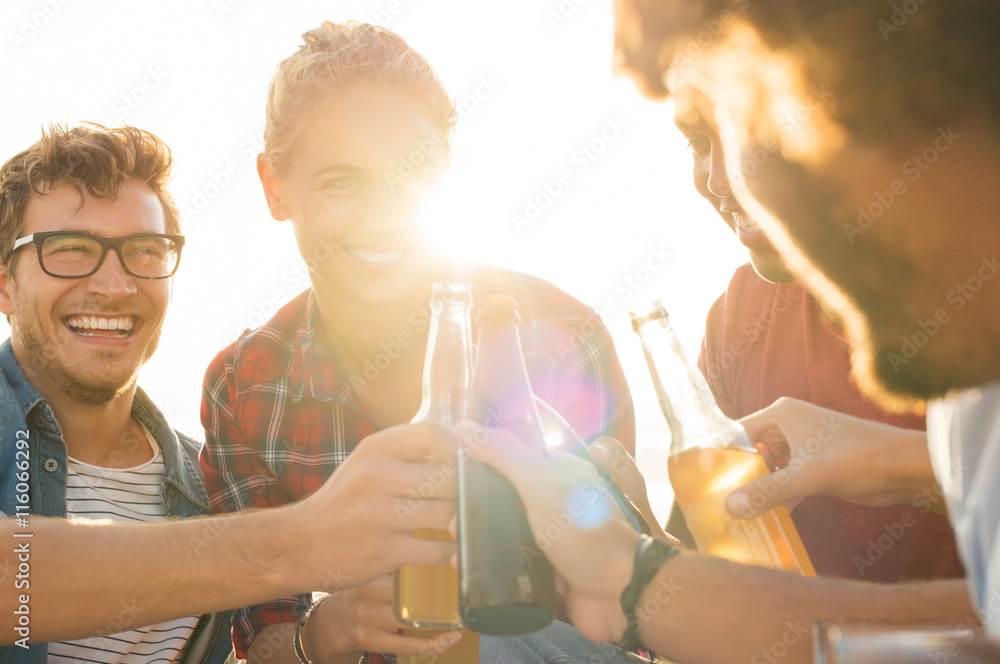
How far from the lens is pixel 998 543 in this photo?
30.0 inches

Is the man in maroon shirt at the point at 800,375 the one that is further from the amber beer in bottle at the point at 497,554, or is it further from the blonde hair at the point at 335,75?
the blonde hair at the point at 335,75

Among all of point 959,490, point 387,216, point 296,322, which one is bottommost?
point 959,490

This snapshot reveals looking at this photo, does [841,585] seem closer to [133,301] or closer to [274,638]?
[274,638]

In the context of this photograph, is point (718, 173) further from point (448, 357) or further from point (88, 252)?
point (88, 252)

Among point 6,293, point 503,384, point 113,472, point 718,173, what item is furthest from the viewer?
point 6,293

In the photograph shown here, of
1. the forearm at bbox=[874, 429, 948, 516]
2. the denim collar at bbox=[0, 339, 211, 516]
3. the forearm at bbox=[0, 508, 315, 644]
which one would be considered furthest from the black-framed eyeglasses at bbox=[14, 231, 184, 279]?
the forearm at bbox=[874, 429, 948, 516]

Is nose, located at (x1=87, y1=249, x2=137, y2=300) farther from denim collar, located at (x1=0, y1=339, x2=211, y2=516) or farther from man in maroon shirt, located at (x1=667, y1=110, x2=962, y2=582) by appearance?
man in maroon shirt, located at (x1=667, y1=110, x2=962, y2=582)

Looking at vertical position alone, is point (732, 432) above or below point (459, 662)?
above

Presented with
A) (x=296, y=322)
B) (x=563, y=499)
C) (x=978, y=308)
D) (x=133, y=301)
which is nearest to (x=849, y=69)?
(x=978, y=308)

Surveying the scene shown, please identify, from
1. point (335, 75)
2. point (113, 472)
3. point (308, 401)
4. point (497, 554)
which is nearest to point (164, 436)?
point (113, 472)

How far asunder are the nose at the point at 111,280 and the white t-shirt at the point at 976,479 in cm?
259

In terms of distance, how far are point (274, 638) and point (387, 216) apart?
4.33ft

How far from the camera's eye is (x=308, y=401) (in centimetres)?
241

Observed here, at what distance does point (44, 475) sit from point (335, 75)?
5.23ft
